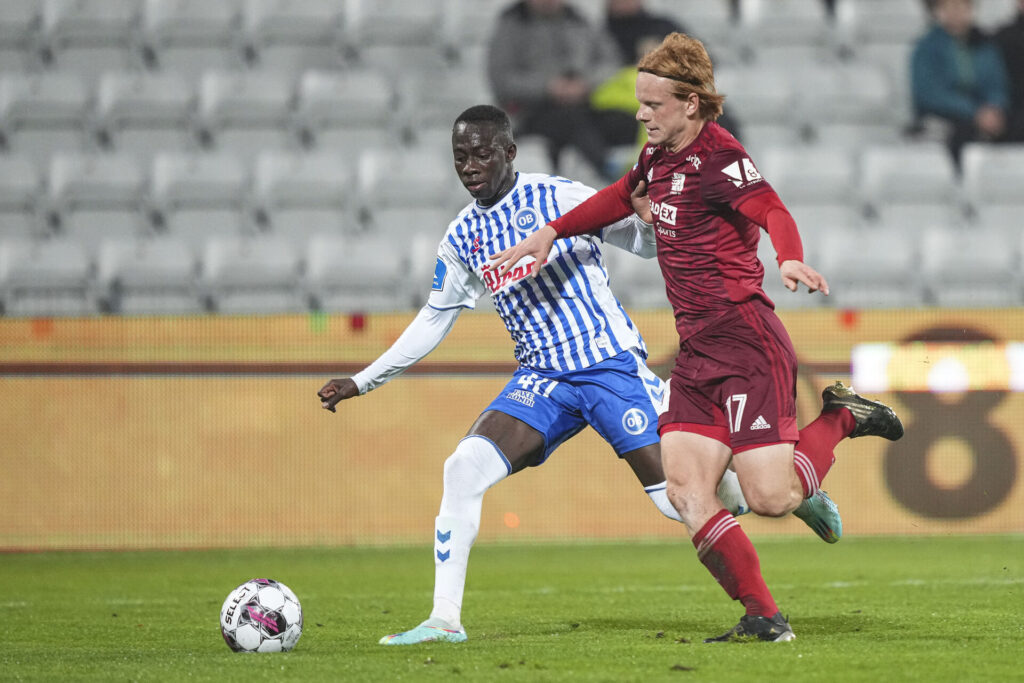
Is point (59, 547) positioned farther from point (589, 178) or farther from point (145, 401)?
point (589, 178)

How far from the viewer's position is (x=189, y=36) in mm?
13500

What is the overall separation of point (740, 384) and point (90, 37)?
35.1 ft

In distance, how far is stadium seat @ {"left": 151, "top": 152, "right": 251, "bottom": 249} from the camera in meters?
12.0

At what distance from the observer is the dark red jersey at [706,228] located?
457cm

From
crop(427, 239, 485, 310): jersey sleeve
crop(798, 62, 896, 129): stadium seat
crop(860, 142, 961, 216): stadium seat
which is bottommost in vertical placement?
crop(427, 239, 485, 310): jersey sleeve

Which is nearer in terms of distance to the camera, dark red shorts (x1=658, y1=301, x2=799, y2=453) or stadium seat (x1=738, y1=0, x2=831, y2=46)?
dark red shorts (x1=658, y1=301, x2=799, y2=453)

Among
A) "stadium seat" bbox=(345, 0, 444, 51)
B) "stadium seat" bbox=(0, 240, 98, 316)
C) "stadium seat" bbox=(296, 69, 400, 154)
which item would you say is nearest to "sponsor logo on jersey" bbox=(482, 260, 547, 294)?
"stadium seat" bbox=(0, 240, 98, 316)

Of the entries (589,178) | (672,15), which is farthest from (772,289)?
(672,15)

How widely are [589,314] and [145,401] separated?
17.5 ft

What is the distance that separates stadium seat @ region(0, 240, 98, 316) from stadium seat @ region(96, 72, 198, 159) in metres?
1.68

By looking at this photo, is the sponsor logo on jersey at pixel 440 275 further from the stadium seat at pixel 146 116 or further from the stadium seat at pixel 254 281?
the stadium seat at pixel 146 116

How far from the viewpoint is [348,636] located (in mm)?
5340

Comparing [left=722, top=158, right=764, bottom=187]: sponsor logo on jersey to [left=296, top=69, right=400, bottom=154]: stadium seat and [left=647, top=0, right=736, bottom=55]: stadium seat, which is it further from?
[left=647, top=0, right=736, bottom=55]: stadium seat

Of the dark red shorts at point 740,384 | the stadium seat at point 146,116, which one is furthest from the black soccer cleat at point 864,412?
the stadium seat at point 146,116
